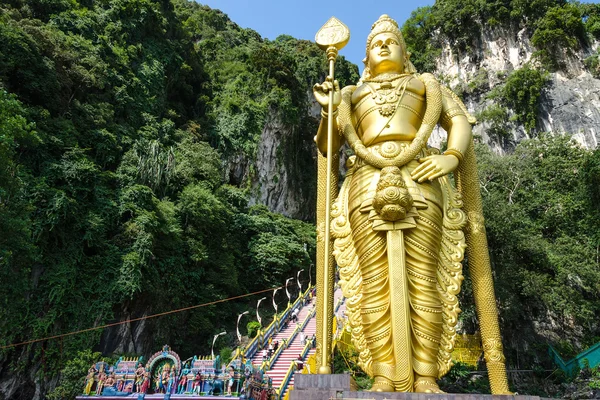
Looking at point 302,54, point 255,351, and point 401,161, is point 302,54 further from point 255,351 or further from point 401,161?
point 401,161

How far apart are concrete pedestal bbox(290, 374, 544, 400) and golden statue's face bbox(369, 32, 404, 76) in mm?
3414

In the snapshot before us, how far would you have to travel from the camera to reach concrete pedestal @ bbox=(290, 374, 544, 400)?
3342 millimetres

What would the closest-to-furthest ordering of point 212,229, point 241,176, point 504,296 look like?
point 504,296, point 212,229, point 241,176

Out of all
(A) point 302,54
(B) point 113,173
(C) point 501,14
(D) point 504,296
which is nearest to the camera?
(D) point 504,296

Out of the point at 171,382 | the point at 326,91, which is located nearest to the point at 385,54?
the point at 326,91

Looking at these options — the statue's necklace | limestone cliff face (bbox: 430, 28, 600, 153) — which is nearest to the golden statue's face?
the statue's necklace

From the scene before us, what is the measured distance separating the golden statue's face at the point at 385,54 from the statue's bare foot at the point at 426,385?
10.9ft

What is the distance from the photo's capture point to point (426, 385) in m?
3.75

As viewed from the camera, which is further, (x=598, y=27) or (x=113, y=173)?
(x=598, y=27)

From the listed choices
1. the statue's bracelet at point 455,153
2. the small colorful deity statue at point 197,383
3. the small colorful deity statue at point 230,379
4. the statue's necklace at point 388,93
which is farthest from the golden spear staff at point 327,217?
the small colorful deity statue at point 197,383

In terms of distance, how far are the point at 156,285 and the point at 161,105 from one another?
9.35 m

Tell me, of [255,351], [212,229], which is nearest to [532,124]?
[212,229]

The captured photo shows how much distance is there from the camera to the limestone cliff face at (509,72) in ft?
70.6

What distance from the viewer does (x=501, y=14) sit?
85.6 ft
